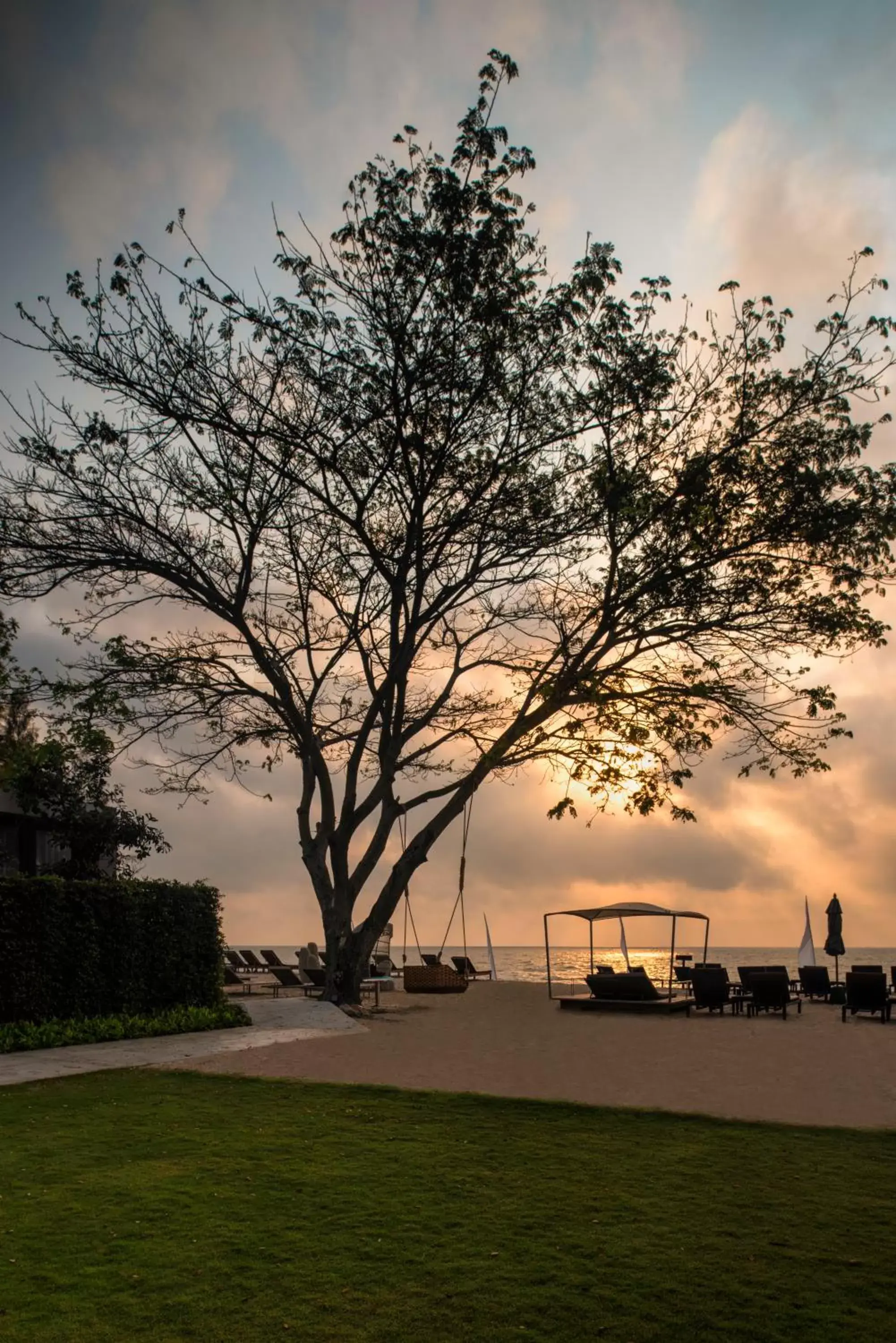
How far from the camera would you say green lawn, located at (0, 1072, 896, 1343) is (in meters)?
5.32

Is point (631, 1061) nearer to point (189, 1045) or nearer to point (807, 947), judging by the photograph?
point (189, 1045)

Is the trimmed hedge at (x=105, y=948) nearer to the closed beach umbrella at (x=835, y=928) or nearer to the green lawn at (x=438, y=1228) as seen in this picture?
the green lawn at (x=438, y=1228)

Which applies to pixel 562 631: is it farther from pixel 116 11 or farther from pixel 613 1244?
pixel 613 1244

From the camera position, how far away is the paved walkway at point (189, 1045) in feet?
43.3

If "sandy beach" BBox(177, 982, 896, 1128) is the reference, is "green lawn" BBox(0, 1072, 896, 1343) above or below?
above

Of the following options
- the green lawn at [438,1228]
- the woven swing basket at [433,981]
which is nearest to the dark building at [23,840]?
the woven swing basket at [433,981]

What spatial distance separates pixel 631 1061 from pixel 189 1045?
6.14m

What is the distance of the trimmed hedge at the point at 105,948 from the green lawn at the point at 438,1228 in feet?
18.3

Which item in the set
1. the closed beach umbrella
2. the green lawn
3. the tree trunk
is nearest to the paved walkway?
the tree trunk

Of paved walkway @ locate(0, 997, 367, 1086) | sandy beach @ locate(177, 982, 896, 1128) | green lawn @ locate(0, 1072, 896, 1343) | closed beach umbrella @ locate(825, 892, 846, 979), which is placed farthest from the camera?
closed beach umbrella @ locate(825, 892, 846, 979)

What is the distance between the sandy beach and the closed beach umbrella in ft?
19.3

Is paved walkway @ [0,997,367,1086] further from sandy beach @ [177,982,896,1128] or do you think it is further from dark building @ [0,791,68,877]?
dark building @ [0,791,68,877]

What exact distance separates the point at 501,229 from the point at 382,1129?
1463cm

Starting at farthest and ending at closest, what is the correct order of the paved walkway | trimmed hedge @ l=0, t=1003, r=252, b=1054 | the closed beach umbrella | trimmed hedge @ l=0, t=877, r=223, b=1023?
1. the closed beach umbrella
2. trimmed hedge @ l=0, t=877, r=223, b=1023
3. trimmed hedge @ l=0, t=1003, r=252, b=1054
4. the paved walkway
